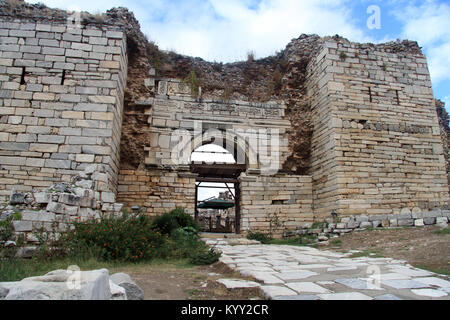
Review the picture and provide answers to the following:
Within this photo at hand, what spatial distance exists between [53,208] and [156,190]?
12.6 feet

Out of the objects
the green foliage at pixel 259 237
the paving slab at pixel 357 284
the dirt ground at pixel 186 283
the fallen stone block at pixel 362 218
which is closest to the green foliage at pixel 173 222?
the green foliage at pixel 259 237

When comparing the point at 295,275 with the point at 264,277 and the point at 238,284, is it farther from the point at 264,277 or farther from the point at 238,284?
the point at 238,284

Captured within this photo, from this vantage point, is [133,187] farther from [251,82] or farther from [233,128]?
[251,82]

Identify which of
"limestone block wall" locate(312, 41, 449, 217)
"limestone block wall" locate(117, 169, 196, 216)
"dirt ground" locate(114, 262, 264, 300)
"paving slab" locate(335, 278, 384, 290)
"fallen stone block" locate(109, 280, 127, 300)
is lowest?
"dirt ground" locate(114, 262, 264, 300)

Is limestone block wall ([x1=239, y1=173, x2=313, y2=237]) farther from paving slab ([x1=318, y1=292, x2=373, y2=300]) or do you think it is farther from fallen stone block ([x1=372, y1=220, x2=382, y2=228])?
paving slab ([x1=318, y1=292, x2=373, y2=300])

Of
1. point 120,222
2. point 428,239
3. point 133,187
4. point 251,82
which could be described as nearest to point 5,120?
point 133,187

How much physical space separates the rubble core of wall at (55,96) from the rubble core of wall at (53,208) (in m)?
0.55

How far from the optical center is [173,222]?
7.73 m

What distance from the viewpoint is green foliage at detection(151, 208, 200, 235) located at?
7570mm

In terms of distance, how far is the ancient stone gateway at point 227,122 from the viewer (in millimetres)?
→ 7789

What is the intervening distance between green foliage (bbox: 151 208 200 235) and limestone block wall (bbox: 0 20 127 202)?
1222mm

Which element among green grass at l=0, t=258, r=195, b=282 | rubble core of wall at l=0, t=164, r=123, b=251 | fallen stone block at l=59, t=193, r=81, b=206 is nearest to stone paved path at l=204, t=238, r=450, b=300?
green grass at l=0, t=258, r=195, b=282
